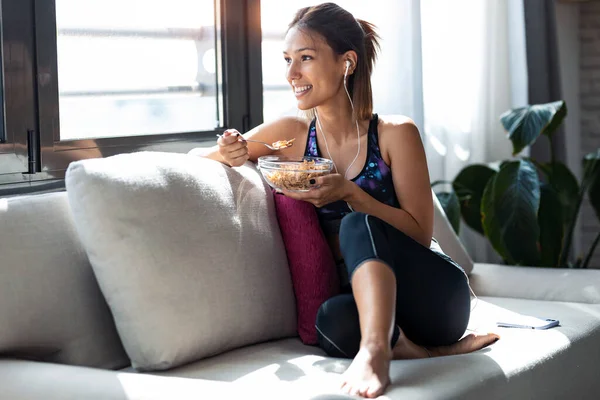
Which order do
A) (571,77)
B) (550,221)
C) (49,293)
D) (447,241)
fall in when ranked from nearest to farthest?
1. (49,293)
2. (447,241)
3. (550,221)
4. (571,77)

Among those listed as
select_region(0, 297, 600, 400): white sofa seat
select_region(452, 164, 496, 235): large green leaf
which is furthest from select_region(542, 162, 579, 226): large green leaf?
select_region(0, 297, 600, 400): white sofa seat

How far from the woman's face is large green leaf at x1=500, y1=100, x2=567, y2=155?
56.5 inches

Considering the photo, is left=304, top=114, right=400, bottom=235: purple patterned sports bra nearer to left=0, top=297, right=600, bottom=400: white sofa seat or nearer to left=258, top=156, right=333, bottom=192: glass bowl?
left=258, top=156, right=333, bottom=192: glass bowl

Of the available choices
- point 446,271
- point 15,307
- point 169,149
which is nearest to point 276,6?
point 169,149

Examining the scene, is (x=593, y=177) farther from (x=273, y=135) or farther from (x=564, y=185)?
(x=273, y=135)

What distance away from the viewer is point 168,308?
2.08 meters

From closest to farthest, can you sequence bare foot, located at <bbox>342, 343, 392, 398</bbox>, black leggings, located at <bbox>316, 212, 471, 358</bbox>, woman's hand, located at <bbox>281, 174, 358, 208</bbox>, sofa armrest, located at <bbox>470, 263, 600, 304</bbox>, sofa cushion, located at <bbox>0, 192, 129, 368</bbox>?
1. bare foot, located at <bbox>342, 343, 392, 398</bbox>
2. sofa cushion, located at <bbox>0, 192, 129, 368</bbox>
3. black leggings, located at <bbox>316, 212, 471, 358</bbox>
4. woman's hand, located at <bbox>281, 174, 358, 208</bbox>
5. sofa armrest, located at <bbox>470, 263, 600, 304</bbox>

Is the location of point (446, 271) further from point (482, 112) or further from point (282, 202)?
point (482, 112)

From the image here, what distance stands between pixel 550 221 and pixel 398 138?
165cm

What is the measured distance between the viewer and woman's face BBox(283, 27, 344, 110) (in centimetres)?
252

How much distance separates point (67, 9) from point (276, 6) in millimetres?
1045

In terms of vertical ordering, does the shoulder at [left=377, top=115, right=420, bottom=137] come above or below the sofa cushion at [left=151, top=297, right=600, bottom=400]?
above

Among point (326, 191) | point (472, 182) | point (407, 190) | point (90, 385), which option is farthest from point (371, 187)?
point (472, 182)

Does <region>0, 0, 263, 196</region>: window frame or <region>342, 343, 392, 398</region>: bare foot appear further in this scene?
<region>0, 0, 263, 196</region>: window frame
